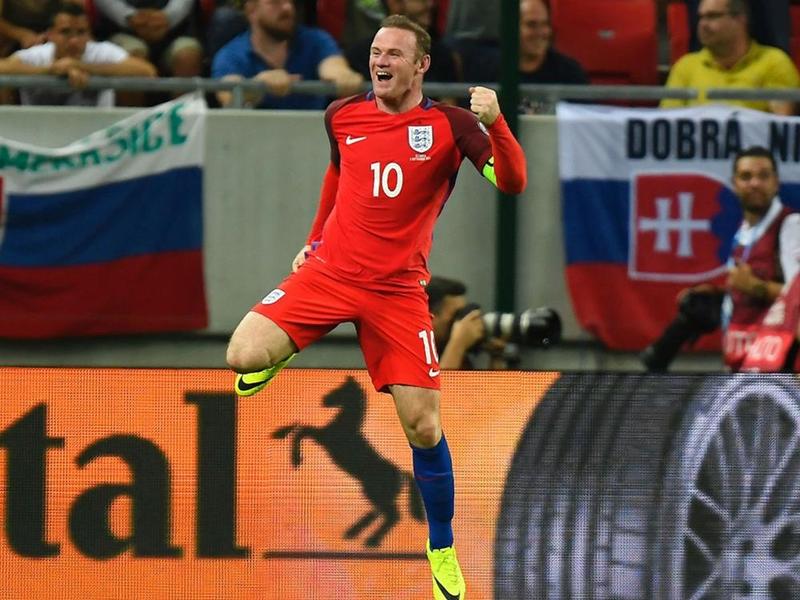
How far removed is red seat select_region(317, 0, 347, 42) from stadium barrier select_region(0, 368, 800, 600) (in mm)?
3677

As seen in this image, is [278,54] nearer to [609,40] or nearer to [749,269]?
[609,40]

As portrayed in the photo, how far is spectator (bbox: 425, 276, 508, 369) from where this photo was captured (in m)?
7.59

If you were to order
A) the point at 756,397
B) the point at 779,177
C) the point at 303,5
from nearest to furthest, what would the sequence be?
1. the point at 756,397
2. the point at 779,177
3. the point at 303,5

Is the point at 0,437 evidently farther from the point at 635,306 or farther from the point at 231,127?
the point at 635,306

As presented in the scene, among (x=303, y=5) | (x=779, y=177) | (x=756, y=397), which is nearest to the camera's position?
(x=756, y=397)

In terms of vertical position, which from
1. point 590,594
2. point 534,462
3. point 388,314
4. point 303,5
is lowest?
point 590,594

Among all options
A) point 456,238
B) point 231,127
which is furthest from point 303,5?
point 456,238

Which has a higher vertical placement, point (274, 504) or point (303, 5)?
point (303, 5)

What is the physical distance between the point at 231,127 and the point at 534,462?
3.27 metres

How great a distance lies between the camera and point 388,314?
6383 millimetres

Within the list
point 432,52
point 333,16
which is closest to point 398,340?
point 432,52

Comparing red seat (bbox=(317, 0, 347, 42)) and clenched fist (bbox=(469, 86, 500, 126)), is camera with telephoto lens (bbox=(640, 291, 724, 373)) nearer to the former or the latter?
red seat (bbox=(317, 0, 347, 42))

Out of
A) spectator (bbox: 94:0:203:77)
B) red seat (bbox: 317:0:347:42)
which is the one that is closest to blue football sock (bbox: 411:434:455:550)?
spectator (bbox: 94:0:203:77)

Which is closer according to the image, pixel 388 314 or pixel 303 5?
pixel 388 314
